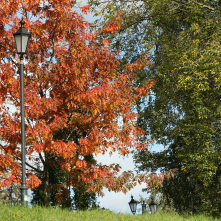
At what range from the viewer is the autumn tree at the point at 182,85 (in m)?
13.7

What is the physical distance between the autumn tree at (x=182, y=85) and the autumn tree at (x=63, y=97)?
7.63ft

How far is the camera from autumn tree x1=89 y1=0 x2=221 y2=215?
540 inches

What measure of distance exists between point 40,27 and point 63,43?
97 centimetres

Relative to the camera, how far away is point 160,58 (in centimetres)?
1638

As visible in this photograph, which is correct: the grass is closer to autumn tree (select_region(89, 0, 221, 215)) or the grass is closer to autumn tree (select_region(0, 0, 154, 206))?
autumn tree (select_region(0, 0, 154, 206))

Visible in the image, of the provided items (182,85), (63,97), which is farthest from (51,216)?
(182,85)

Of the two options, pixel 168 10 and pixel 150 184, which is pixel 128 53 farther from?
pixel 150 184

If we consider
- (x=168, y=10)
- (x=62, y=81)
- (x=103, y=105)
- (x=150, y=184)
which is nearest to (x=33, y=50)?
(x=62, y=81)

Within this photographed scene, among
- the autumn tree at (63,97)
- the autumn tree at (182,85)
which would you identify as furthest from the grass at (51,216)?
the autumn tree at (182,85)

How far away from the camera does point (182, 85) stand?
45.3 ft

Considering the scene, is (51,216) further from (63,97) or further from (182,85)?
(182,85)

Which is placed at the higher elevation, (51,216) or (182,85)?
(182,85)

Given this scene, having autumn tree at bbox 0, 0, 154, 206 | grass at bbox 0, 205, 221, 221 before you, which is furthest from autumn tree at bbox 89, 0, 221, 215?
grass at bbox 0, 205, 221, 221

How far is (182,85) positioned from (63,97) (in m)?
5.84
